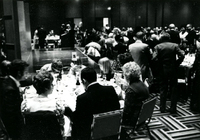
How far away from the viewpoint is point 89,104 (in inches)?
90.7

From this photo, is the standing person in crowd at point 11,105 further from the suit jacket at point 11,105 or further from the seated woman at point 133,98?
the seated woman at point 133,98

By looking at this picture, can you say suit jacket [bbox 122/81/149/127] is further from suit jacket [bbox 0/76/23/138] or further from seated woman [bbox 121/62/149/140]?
suit jacket [bbox 0/76/23/138]

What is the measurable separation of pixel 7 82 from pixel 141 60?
10.9 ft

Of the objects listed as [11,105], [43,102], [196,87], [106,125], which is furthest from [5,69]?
[196,87]

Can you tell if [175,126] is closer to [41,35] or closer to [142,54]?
[142,54]

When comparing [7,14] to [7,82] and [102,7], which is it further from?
[102,7]

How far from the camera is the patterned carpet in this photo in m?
3.64

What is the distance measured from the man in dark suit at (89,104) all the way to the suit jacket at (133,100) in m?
0.40

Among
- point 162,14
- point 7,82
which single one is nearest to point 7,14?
point 7,82

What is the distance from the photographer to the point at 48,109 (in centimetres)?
229

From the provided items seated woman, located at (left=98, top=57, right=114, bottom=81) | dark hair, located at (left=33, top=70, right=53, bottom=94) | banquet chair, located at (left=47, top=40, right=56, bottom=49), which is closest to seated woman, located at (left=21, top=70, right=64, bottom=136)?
dark hair, located at (left=33, top=70, right=53, bottom=94)

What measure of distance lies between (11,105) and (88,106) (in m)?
0.77

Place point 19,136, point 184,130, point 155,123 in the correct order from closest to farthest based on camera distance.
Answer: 1. point 19,136
2. point 184,130
3. point 155,123

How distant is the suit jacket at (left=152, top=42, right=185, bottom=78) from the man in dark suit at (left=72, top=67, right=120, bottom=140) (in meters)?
2.25
